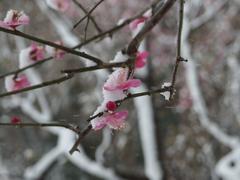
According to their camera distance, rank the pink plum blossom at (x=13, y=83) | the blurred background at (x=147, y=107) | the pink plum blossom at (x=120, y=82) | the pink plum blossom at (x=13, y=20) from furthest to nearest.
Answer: the blurred background at (x=147, y=107), the pink plum blossom at (x=13, y=83), the pink plum blossom at (x=13, y=20), the pink plum blossom at (x=120, y=82)

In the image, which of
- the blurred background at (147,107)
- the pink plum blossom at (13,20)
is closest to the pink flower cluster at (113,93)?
the pink plum blossom at (13,20)

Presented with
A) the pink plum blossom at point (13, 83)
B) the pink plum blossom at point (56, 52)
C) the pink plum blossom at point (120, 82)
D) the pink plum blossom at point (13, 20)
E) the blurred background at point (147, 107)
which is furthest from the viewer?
the blurred background at point (147, 107)

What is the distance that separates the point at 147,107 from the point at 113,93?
3458mm

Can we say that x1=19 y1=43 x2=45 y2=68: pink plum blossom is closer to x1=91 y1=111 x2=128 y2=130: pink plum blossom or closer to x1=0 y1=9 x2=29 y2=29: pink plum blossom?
x1=0 y1=9 x2=29 y2=29: pink plum blossom

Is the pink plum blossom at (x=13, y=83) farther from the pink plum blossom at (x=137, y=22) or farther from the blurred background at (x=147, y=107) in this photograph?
the blurred background at (x=147, y=107)

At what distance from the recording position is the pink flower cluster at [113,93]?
1022mm

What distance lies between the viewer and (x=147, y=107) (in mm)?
4477

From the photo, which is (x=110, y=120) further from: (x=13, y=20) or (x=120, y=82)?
(x=13, y=20)

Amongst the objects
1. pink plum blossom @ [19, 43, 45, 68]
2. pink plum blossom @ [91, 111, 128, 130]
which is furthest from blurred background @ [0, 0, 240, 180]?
pink plum blossom @ [91, 111, 128, 130]

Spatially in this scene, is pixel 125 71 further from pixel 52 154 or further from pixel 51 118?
pixel 51 118

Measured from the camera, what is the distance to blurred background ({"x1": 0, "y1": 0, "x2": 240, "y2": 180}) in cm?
445

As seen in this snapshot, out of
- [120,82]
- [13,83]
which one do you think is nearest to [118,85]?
[120,82]

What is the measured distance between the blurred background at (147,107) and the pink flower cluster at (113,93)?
2.31 m

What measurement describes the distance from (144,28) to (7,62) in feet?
18.8
